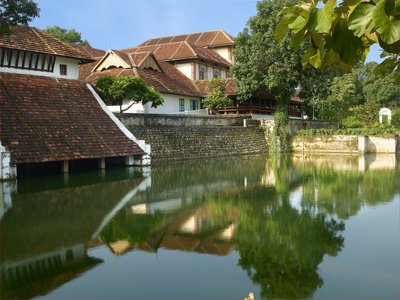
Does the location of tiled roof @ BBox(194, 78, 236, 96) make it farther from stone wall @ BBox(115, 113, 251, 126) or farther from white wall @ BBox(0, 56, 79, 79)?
white wall @ BBox(0, 56, 79, 79)

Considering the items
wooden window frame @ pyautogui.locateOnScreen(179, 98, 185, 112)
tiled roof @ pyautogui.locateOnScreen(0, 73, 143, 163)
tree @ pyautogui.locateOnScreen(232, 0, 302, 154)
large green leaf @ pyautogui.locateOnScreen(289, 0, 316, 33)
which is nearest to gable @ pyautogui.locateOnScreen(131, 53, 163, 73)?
wooden window frame @ pyautogui.locateOnScreen(179, 98, 185, 112)

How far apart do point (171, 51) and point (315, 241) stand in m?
34.6

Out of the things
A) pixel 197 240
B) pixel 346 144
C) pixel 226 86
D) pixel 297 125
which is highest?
pixel 226 86

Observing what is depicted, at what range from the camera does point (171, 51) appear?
4072 cm

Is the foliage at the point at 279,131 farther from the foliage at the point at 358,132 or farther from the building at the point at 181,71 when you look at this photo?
the building at the point at 181,71

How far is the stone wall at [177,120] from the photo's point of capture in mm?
23688

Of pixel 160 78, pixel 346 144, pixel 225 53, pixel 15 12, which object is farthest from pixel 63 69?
pixel 225 53

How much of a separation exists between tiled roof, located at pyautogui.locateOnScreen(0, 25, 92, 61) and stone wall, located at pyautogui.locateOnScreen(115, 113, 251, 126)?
3648 millimetres

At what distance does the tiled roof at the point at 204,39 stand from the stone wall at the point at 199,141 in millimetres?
16305

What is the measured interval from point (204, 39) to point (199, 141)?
23.4 m

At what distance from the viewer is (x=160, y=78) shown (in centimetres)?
3177

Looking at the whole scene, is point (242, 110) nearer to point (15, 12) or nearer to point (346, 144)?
point (346, 144)

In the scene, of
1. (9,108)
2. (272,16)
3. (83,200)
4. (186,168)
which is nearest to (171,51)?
(272,16)

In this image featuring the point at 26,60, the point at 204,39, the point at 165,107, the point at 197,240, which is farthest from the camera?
the point at 204,39
